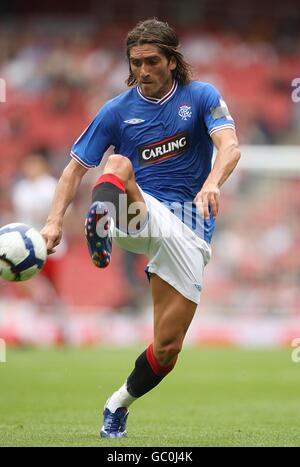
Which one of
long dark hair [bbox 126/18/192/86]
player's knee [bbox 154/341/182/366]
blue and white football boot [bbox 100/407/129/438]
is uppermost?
long dark hair [bbox 126/18/192/86]

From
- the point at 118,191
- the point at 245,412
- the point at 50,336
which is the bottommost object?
the point at 50,336

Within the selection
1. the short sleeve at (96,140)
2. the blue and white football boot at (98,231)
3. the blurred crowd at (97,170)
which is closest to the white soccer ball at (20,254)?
the blue and white football boot at (98,231)

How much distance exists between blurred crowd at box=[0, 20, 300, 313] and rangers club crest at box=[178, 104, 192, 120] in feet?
23.8

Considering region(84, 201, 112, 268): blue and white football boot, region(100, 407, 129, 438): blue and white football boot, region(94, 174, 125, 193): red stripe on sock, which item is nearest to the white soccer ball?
region(84, 201, 112, 268): blue and white football boot

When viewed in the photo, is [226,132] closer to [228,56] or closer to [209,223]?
[209,223]

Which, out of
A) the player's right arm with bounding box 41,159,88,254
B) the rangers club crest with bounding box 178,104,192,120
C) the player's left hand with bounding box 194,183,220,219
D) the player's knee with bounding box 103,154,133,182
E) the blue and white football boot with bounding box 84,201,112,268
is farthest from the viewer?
the rangers club crest with bounding box 178,104,192,120

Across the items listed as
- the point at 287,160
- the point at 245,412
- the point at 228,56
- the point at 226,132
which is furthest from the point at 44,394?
the point at 228,56

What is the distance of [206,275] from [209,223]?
9.67 meters

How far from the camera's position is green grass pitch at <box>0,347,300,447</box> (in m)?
6.00

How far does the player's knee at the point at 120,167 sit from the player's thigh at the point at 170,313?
0.76m

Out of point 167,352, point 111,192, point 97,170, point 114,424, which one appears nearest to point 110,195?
point 111,192

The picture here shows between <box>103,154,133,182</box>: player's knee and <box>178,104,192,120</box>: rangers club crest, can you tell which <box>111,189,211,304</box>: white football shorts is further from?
<box>178,104,192,120</box>: rangers club crest

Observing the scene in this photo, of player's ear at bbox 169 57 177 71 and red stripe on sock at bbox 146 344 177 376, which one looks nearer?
red stripe on sock at bbox 146 344 177 376
